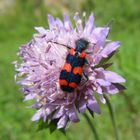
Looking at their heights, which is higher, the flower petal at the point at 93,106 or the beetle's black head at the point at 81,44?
the beetle's black head at the point at 81,44

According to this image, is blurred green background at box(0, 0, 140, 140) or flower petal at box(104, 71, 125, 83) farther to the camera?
blurred green background at box(0, 0, 140, 140)

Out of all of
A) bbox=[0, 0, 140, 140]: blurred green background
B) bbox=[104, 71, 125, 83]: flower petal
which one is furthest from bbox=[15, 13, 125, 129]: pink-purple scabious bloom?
bbox=[0, 0, 140, 140]: blurred green background

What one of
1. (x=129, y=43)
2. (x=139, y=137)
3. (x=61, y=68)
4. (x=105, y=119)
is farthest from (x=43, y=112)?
(x=129, y=43)

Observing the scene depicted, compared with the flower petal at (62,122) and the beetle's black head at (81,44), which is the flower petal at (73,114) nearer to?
the flower petal at (62,122)

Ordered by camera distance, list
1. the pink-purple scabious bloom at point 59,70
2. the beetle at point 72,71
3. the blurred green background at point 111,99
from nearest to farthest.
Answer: the beetle at point 72,71 < the pink-purple scabious bloom at point 59,70 < the blurred green background at point 111,99

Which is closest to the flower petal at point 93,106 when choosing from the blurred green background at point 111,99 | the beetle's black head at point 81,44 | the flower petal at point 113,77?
the flower petal at point 113,77

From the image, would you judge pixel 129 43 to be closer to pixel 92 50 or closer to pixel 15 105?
pixel 15 105

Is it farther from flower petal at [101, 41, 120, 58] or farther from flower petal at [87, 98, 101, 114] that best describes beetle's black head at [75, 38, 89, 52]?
flower petal at [87, 98, 101, 114]
